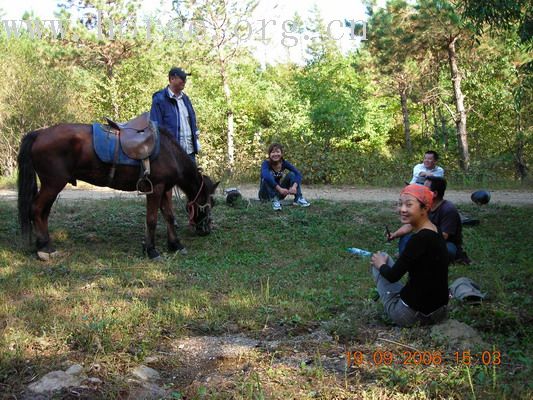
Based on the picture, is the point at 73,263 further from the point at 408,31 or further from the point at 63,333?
the point at 408,31

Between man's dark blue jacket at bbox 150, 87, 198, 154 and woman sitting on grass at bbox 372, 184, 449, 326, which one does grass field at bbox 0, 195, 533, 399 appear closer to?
woman sitting on grass at bbox 372, 184, 449, 326

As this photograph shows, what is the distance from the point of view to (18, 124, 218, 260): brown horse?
684 centimetres

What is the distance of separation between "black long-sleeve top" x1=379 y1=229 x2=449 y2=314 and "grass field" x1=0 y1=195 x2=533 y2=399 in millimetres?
248

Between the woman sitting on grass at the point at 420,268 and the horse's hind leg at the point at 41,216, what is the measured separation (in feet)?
14.6

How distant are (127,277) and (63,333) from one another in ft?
6.33

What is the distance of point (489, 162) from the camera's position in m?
18.6

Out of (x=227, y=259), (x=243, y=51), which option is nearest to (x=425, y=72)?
(x=243, y=51)

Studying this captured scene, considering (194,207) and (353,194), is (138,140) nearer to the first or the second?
(194,207)

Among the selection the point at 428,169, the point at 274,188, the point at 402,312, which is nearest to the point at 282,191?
the point at 274,188

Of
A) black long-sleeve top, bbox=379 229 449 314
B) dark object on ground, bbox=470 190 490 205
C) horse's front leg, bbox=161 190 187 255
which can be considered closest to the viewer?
black long-sleeve top, bbox=379 229 449 314

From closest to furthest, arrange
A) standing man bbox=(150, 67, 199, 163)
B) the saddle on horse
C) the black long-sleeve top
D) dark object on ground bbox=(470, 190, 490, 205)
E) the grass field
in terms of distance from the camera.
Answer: the grass field < the black long-sleeve top < the saddle on horse < standing man bbox=(150, 67, 199, 163) < dark object on ground bbox=(470, 190, 490, 205)

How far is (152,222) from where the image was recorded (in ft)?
23.7

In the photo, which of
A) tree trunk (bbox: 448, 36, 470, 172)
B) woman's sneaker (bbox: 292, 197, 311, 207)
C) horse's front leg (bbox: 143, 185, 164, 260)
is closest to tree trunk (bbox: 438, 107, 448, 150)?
tree trunk (bbox: 448, 36, 470, 172)

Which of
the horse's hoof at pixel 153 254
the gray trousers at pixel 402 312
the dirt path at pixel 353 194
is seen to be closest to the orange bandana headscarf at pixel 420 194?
the gray trousers at pixel 402 312
